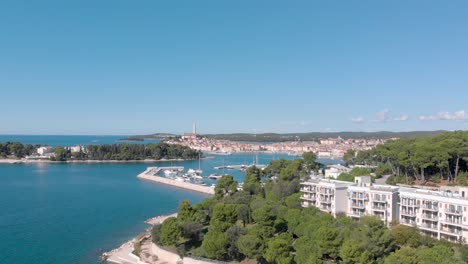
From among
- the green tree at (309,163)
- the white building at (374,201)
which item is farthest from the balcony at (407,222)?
the green tree at (309,163)

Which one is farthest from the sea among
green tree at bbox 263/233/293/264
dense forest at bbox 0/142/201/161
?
dense forest at bbox 0/142/201/161

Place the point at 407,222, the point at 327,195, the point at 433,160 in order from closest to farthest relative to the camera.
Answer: the point at 407,222, the point at 327,195, the point at 433,160

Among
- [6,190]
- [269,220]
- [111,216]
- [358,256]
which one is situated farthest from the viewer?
[6,190]

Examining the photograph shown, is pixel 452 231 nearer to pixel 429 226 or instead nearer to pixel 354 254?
pixel 429 226

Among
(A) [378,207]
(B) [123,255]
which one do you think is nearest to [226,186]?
(B) [123,255]

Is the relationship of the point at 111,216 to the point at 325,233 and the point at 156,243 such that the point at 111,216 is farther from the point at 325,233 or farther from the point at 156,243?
the point at 325,233

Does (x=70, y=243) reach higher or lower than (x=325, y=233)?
lower

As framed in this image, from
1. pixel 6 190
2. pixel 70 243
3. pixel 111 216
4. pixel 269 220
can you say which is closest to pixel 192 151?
pixel 6 190
